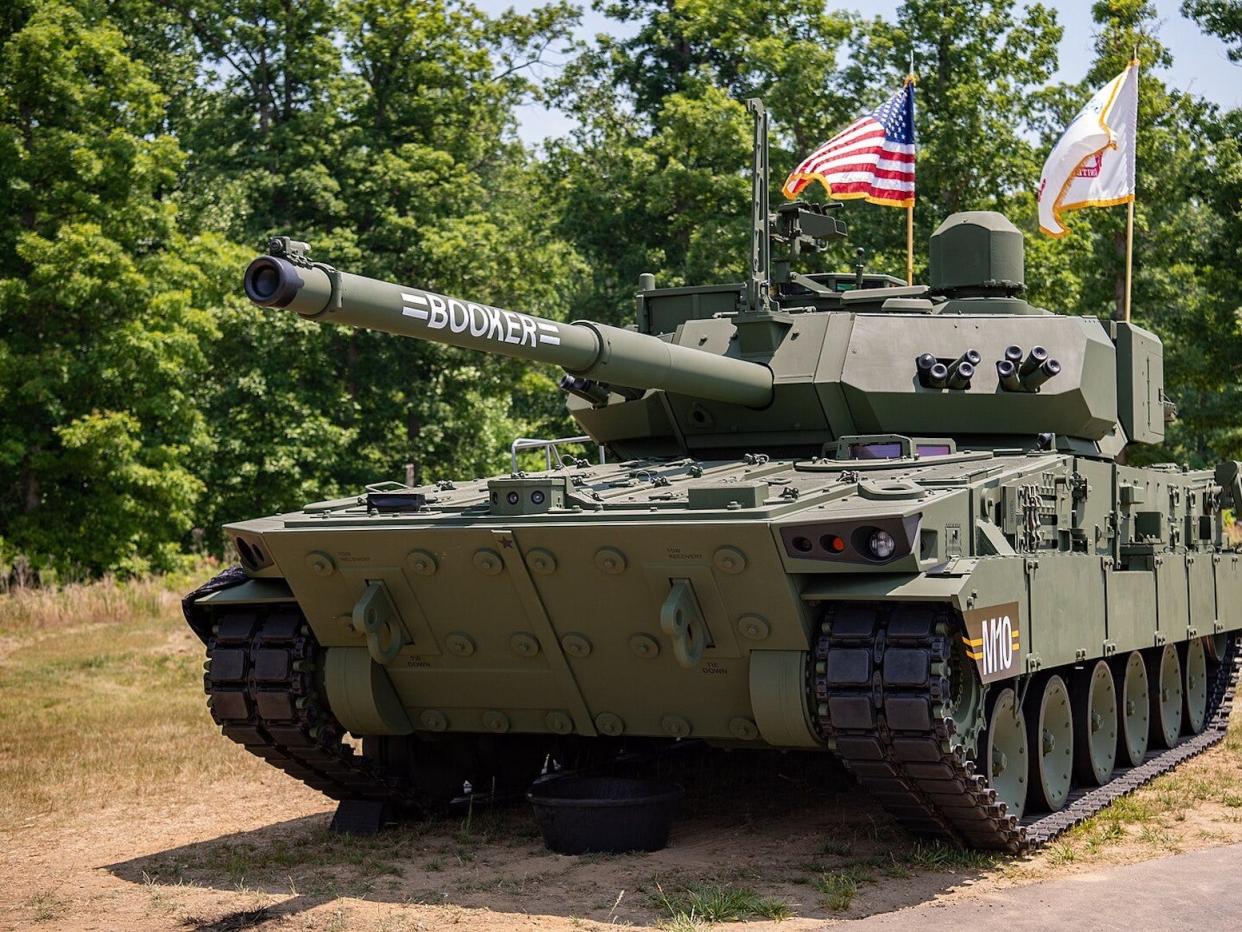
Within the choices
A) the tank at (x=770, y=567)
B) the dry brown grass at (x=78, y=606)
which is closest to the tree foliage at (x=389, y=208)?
the dry brown grass at (x=78, y=606)

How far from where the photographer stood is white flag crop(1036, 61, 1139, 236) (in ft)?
55.1

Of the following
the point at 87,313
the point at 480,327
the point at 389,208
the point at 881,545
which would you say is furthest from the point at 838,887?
the point at 389,208

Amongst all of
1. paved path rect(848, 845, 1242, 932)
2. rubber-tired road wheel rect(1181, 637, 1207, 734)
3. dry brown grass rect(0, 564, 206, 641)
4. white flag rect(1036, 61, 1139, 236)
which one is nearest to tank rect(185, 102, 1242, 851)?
paved path rect(848, 845, 1242, 932)

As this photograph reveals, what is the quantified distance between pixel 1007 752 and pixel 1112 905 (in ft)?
6.43

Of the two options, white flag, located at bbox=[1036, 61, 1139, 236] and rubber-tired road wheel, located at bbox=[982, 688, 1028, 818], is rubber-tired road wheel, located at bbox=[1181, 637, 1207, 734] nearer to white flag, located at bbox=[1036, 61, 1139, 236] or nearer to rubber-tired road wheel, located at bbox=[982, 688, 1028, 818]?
rubber-tired road wheel, located at bbox=[982, 688, 1028, 818]

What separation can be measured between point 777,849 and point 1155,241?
902 inches

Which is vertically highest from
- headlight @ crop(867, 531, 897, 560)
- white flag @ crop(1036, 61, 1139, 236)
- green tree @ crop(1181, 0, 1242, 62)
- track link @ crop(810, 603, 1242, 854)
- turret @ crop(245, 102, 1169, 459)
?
green tree @ crop(1181, 0, 1242, 62)

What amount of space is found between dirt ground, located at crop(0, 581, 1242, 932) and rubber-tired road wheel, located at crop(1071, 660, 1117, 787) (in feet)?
1.21

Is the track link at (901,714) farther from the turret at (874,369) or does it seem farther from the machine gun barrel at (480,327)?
the turret at (874,369)

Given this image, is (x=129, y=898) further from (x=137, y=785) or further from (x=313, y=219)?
(x=313, y=219)

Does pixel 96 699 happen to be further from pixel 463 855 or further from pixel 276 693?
pixel 463 855

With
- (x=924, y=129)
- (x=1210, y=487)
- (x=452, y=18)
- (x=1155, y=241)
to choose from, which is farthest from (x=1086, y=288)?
(x=1210, y=487)

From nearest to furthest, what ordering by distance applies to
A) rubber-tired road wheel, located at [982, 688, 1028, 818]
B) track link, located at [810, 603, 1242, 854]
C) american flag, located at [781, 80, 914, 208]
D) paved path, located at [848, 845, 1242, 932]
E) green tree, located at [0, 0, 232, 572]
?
paved path, located at [848, 845, 1242, 932] → track link, located at [810, 603, 1242, 854] → rubber-tired road wheel, located at [982, 688, 1028, 818] → american flag, located at [781, 80, 914, 208] → green tree, located at [0, 0, 232, 572]

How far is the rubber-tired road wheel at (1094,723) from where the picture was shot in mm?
11141
